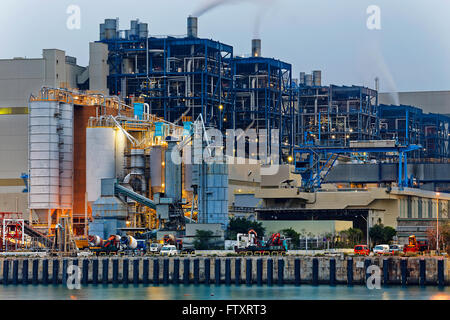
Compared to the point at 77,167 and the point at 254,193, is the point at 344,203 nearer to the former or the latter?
the point at 254,193

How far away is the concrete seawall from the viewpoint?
87250mm

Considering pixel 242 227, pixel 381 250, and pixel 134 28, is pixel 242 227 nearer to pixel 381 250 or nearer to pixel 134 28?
pixel 381 250

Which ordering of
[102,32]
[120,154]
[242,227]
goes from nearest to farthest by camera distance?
[242,227], [120,154], [102,32]

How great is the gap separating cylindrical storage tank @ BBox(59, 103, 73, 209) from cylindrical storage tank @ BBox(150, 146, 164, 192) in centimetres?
1114

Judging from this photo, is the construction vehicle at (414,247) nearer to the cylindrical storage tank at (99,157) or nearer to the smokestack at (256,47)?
the cylindrical storage tank at (99,157)

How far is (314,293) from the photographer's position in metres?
82.1

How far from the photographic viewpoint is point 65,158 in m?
135

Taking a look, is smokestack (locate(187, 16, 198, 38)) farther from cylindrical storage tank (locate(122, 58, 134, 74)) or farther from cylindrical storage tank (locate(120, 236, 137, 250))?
cylindrical storage tank (locate(120, 236, 137, 250))

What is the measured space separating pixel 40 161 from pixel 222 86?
42.4 m

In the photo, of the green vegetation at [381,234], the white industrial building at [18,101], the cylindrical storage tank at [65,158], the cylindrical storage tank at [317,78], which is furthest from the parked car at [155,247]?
the cylindrical storage tank at [317,78]

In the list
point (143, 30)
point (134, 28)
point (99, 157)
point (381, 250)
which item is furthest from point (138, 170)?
point (381, 250)

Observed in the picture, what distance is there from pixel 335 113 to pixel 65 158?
61.3m

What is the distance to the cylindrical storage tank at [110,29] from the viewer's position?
163 meters

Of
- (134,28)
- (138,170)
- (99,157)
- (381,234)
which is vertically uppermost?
(134,28)
